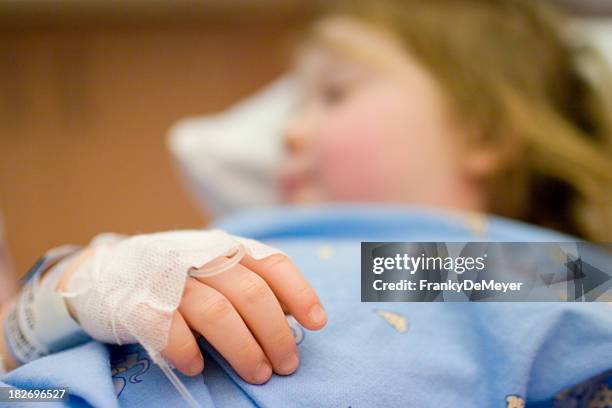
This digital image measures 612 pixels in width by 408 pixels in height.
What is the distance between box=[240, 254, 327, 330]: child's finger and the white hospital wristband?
113mm

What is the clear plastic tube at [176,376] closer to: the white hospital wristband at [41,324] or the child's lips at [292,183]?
the white hospital wristband at [41,324]

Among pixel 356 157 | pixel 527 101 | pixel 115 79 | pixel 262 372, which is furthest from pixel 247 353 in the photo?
pixel 115 79

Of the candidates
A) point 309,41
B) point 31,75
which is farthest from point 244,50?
point 309,41

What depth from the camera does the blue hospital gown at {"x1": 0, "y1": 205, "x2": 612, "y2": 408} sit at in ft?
1.15

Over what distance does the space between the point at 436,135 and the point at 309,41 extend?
28 centimetres

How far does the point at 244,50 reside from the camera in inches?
59.4

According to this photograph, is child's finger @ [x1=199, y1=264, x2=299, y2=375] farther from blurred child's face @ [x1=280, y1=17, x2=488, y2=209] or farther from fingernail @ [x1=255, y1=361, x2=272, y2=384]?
blurred child's face @ [x1=280, y1=17, x2=488, y2=209]

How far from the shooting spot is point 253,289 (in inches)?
13.5

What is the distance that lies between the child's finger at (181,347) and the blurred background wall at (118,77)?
0.97 m

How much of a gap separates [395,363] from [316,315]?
0.06 metres

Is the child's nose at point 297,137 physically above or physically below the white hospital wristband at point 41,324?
above

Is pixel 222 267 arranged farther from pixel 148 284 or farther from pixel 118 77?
pixel 118 77

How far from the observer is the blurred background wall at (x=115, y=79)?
53.7 inches

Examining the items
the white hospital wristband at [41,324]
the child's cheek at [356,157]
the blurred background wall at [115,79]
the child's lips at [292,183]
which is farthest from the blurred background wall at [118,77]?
the white hospital wristband at [41,324]
